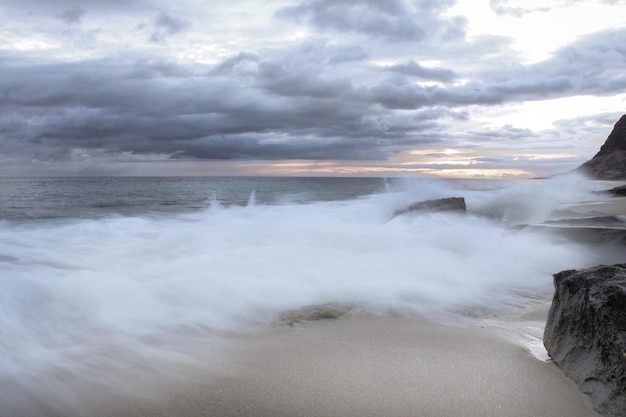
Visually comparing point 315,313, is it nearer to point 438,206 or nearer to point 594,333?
point 594,333

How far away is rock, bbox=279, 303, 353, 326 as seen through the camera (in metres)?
4.15

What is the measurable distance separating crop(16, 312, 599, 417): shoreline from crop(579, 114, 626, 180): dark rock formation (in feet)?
298

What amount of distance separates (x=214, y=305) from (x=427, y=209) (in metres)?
7.50

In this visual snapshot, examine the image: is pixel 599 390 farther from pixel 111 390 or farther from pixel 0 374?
pixel 0 374

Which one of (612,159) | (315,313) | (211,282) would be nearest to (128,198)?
(211,282)

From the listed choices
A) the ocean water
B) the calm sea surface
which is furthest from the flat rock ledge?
the calm sea surface

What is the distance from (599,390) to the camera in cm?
253

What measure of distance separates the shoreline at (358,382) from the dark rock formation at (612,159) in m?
90.7

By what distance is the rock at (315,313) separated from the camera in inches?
163

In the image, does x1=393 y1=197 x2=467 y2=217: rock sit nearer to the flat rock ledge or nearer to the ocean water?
the ocean water

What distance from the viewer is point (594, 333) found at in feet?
8.87

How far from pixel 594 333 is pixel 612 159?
4066 inches

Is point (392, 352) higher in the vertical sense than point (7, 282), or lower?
lower

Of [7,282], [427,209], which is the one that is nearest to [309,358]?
[7,282]
